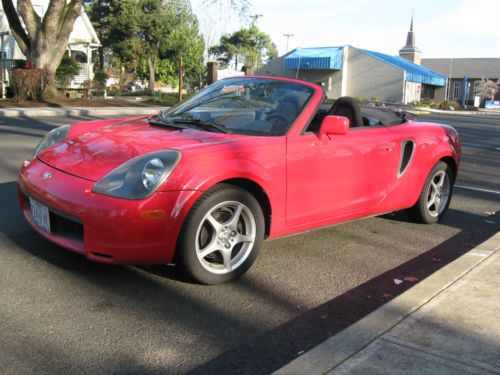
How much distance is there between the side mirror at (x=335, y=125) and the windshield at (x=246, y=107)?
262mm

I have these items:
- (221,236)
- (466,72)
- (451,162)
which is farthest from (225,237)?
(466,72)

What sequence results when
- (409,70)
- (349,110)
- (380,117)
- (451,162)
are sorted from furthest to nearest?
(409,70) < (451,162) < (380,117) < (349,110)

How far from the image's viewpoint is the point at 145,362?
2.65m

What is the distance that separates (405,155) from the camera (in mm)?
4973

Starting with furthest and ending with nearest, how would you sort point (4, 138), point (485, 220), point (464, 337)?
point (4, 138)
point (485, 220)
point (464, 337)

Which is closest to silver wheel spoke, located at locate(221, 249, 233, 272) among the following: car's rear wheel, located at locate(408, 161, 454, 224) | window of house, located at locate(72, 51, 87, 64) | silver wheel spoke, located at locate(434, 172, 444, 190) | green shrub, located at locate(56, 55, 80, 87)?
car's rear wheel, located at locate(408, 161, 454, 224)

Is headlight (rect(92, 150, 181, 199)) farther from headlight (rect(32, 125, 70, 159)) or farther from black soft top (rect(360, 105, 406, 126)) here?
black soft top (rect(360, 105, 406, 126))

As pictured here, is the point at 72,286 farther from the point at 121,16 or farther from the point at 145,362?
the point at 121,16

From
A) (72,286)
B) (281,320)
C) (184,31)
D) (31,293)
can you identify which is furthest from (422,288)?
(184,31)

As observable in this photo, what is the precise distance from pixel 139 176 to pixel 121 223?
0.32 m

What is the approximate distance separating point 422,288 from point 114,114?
18285mm

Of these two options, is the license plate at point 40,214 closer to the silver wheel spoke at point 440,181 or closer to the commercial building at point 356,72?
the silver wheel spoke at point 440,181

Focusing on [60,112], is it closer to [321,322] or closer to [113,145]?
[113,145]

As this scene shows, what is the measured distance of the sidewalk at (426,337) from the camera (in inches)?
102
